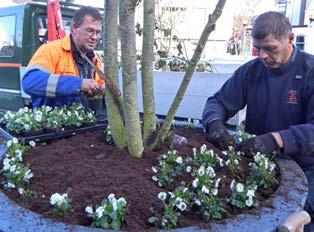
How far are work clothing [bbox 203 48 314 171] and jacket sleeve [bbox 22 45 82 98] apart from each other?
3.05 ft

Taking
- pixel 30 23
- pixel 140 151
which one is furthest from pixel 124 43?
pixel 30 23

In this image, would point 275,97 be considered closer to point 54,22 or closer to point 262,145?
point 262,145

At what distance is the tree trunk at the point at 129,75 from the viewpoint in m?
1.70

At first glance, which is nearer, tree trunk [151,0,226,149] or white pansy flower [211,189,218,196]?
white pansy flower [211,189,218,196]

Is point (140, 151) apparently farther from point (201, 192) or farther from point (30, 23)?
point (30, 23)

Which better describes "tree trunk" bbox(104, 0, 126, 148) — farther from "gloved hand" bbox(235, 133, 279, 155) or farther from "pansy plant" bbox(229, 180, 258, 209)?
"pansy plant" bbox(229, 180, 258, 209)

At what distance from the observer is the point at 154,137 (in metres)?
1.96

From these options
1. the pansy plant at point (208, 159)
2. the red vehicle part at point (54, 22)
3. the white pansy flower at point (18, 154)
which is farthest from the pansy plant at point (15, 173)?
the red vehicle part at point (54, 22)

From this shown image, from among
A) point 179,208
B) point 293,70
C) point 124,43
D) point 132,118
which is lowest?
point 179,208

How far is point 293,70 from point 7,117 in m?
1.70

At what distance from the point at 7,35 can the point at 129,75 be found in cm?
418

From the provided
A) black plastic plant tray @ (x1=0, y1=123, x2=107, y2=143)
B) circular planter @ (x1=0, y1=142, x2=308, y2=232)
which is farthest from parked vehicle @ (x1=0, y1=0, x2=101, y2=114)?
circular planter @ (x1=0, y1=142, x2=308, y2=232)

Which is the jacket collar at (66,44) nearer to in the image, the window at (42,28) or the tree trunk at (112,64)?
the tree trunk at (112,64)

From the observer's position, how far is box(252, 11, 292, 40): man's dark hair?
2.16 meters
